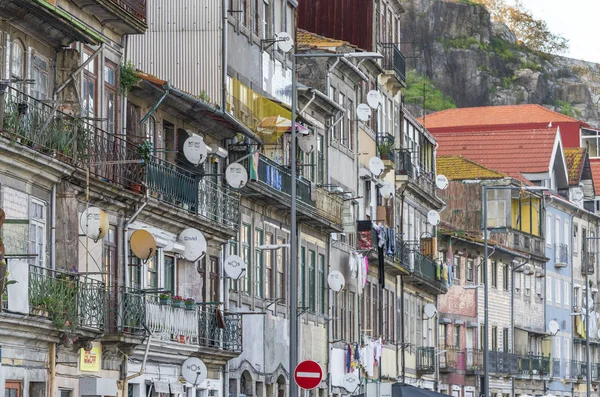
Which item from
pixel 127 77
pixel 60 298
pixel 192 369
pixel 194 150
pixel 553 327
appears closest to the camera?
pixel 60 298

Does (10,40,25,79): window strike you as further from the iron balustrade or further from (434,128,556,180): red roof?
(434,128,556,180): red roof

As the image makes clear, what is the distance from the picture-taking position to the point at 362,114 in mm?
59156

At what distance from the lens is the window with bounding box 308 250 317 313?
5434 cm

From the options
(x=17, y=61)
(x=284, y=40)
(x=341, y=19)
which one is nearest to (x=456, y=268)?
(x=341, y=19)

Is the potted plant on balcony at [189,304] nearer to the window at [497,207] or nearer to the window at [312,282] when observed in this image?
the window at [312,282]

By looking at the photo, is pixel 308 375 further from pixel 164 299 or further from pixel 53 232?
pixel 53 232

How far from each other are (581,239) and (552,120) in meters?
9.34

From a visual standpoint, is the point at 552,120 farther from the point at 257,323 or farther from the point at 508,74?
the point at 257,323

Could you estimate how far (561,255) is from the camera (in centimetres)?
9762

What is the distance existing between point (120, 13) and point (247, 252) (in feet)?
43.3

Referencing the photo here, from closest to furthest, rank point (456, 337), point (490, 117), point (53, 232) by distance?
point (53, 232), point (456, 337), point (490, 117)

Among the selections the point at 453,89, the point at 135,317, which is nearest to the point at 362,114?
the point at 135,317

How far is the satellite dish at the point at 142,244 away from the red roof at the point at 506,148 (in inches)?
2333

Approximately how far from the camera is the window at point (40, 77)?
33781mm
